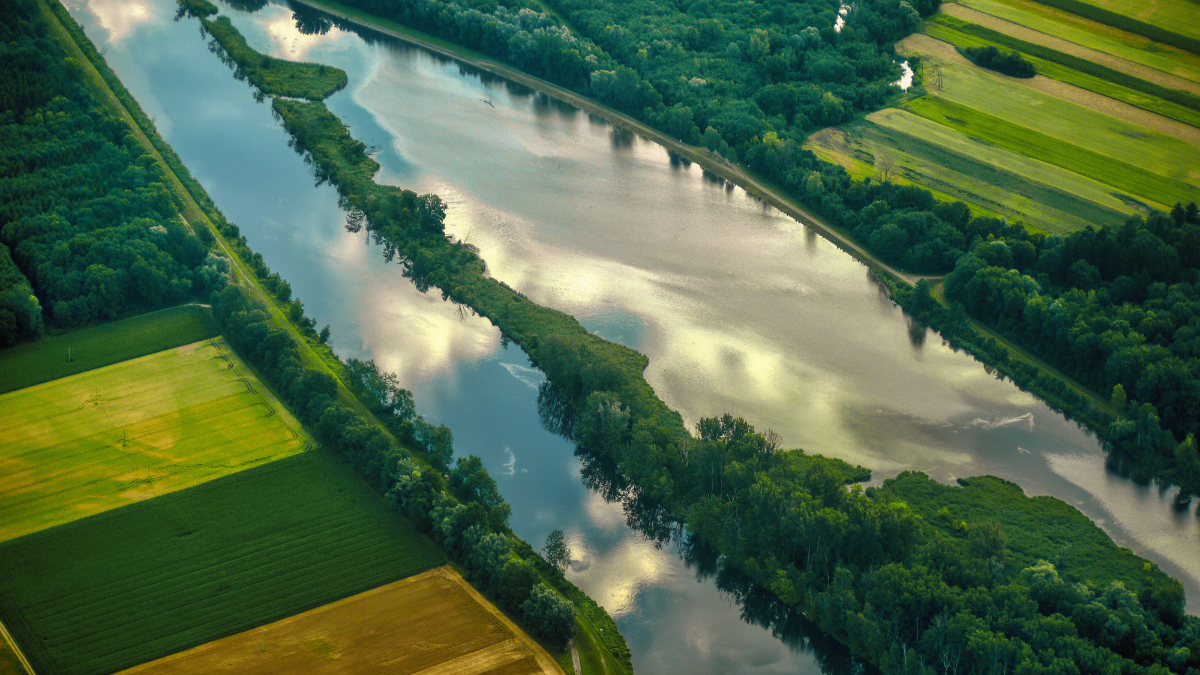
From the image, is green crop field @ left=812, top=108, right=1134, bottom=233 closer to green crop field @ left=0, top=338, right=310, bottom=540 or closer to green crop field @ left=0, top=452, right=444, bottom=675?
green crop field @ left=0, top=452, right=444, bottom=675

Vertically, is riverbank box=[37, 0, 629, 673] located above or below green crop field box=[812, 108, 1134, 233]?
below

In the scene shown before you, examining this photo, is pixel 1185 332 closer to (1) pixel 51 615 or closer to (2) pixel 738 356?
(2) pixel 738 356

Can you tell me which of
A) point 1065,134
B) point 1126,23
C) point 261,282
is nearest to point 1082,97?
point 1065,134

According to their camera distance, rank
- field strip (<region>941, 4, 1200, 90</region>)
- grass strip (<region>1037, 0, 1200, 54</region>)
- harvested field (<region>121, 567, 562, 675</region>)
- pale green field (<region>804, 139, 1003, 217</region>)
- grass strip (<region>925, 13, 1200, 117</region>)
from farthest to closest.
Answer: grass strip (<region>1037, 0, 1200, 54</region>) → field strip (<region>941, 4, 1200, 90</region>) → grass strip (<region>925, 13, 1200, 117</region>) → pale green field (<region>804, 139, 1003, 217</region>) → harvested field (<region>121, 567, 562, 675</region>)

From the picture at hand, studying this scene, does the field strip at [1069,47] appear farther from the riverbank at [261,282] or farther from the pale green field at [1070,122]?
the riverbank at [261,282]

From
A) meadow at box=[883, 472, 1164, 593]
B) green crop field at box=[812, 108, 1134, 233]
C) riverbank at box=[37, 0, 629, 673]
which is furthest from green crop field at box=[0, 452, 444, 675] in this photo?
green crop field at box=[812, 108, 1134, 233]

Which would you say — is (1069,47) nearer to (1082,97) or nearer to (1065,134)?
(1082,97)

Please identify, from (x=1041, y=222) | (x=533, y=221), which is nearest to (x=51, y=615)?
(x=533, y=221)
